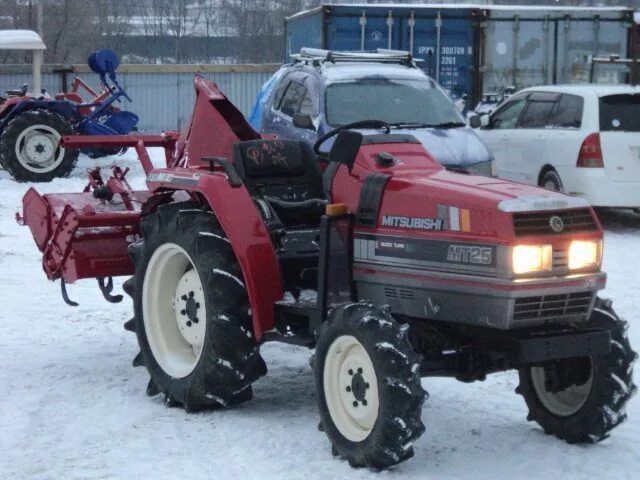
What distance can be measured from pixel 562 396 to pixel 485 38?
14.6 metres

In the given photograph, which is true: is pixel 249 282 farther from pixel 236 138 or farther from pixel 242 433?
pixel 236 138

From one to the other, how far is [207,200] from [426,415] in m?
1.65

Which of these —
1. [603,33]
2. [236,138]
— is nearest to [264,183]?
[236,138]

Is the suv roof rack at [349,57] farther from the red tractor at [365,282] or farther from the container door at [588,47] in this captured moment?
the container door at [588,47]

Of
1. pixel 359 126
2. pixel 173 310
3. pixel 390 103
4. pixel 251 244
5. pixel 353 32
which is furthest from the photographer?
pixel 353 32

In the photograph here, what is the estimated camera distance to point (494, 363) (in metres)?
5.91

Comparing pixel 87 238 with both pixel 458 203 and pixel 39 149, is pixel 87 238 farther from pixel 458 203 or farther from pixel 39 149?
pixel 39 149

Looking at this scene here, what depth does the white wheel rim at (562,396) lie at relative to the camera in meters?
6.12

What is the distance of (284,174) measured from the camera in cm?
701

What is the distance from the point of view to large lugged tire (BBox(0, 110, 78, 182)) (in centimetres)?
1783

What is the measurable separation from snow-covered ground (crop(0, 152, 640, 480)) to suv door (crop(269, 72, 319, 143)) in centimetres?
400

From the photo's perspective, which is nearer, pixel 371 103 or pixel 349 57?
pixel 371 103

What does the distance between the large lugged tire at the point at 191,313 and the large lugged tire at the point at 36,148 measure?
11.1 meters

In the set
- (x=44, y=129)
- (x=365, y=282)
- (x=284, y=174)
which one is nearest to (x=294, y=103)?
(x=284, y=174)
